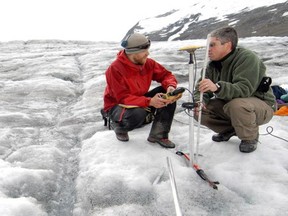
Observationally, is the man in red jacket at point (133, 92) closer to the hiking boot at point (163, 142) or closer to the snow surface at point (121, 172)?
the hiking boot at point (163, 142)

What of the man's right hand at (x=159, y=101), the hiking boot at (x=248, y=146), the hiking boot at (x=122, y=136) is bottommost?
the hiking boot at (x=122, y=136)

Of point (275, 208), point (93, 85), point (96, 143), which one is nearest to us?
point (275, 208)

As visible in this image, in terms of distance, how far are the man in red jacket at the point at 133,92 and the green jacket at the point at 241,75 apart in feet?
2.31

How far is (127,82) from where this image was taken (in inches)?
173

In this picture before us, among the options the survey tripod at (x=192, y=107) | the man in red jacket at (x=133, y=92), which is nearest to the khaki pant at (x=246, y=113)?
the survey tripod at (x=192, y=107)

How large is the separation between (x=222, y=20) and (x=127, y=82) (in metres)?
102

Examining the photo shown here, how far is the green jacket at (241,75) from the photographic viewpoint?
12.5 ft

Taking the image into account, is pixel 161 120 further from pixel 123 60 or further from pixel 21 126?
pixel 21 126

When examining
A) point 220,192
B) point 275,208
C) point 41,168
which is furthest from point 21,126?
point 275,208

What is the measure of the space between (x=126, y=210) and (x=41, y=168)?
4.68 feet

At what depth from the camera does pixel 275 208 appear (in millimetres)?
3092

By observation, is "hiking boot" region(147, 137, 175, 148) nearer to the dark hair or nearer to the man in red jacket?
the man in red jacket

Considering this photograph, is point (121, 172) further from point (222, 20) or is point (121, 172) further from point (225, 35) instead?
point (222, 20)

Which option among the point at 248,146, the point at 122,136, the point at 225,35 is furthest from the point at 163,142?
the point at 225,35
